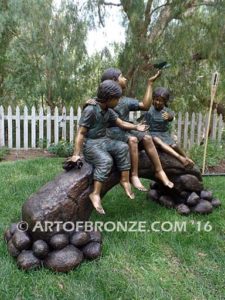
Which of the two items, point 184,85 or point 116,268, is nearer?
point 116,268

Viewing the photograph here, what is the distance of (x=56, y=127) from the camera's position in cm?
857

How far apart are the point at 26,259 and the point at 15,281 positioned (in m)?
0.19

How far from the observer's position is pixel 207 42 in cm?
754

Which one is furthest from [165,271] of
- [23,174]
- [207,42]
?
[207,42]

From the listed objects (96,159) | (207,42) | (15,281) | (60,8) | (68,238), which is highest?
(60,8)

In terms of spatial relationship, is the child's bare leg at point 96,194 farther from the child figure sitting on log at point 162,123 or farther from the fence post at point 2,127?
the fence post at point 2,127

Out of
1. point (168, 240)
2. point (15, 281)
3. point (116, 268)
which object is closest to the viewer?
point (15, 281)

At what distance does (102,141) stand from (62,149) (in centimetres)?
461

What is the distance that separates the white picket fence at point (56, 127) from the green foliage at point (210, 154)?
75 centimetres

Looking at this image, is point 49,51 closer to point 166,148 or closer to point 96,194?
point 166,148

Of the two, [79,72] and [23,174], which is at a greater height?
[79,72]

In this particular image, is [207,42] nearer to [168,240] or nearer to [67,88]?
[67,88]

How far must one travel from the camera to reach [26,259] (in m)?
2.82

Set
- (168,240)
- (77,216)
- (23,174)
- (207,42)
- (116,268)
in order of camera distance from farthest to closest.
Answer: (207,42), (23,174), (168,240), (77,216), (116,268)
